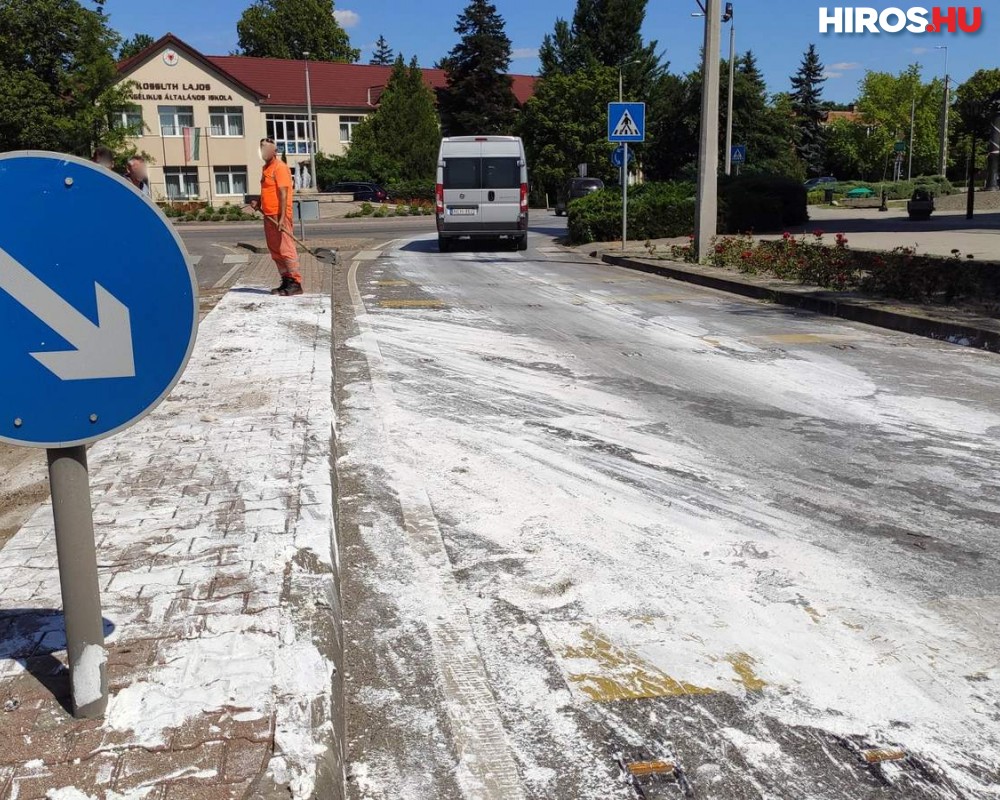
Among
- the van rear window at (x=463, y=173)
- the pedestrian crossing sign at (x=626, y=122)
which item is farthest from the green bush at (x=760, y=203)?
the van rear window at (x=463, y=173)

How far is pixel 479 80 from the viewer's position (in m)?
71.9

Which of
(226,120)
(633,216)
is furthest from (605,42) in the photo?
(633,216)

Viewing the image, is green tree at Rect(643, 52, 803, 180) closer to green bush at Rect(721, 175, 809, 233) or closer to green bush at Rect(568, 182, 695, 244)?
green bush at Rect(721, 175, 809, 233)

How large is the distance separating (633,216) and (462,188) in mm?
4528

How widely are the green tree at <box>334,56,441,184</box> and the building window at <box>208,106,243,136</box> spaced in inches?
300

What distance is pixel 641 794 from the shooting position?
277 centimetres

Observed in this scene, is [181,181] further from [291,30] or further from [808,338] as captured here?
[808,338]

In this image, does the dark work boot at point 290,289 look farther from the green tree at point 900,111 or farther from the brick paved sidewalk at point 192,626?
the green tree at point 900,111

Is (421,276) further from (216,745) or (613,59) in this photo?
(613,59)

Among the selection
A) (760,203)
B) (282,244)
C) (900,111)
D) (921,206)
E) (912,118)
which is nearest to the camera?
(282,244)

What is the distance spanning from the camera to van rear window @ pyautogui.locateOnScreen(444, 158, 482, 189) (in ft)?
72.9

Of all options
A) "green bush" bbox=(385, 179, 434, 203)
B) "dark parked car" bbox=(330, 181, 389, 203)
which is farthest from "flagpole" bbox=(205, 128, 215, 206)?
"green bush" bbox=(385, 179, 434, 203)

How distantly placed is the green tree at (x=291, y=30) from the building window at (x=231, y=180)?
41836 mm

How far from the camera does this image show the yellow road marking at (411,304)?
1282cm
